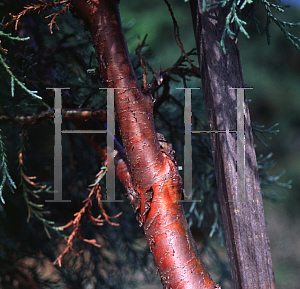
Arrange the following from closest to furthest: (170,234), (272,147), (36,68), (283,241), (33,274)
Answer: (170,234) → (36,68) → (33,274) → (283,241) → (272,147)

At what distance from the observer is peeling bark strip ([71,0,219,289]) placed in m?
0.42

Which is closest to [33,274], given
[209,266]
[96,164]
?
[96,164]

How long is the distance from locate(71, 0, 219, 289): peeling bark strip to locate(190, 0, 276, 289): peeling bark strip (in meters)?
0.09

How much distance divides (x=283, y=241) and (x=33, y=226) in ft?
4.94

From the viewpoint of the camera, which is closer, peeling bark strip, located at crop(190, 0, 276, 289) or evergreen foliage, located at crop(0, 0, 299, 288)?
peeling bark strip, located at crop(190, 0, 276, 289)

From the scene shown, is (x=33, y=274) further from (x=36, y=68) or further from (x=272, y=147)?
(x=272, y=147)

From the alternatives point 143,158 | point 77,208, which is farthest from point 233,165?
point 77,208

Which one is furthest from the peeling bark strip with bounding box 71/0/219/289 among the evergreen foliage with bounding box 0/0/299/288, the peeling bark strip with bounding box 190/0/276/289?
the evergreen foliage with bounding box 0/0/299/288

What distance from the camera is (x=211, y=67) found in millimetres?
480

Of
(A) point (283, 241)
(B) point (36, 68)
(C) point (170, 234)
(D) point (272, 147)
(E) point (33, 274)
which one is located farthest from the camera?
(D) point (272, 147)

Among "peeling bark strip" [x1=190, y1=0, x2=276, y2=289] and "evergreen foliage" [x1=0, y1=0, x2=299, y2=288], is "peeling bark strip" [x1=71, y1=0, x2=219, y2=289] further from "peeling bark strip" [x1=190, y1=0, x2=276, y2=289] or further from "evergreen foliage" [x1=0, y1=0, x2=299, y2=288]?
"evergreen foliage" [x1=0, y1=0, x2=299, y2=288]

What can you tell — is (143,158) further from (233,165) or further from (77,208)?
(77,208)

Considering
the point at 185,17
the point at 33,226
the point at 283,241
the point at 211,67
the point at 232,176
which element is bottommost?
the point at 283,241

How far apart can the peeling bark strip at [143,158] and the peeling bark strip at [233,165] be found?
0.29ft
